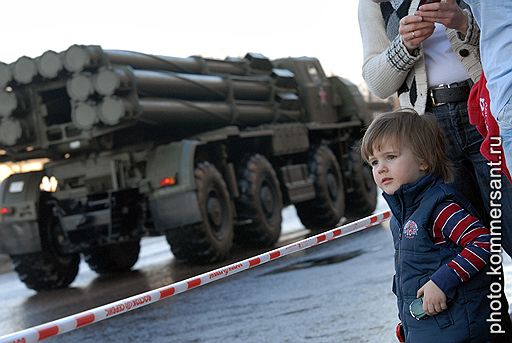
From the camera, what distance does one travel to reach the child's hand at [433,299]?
3.06 metres

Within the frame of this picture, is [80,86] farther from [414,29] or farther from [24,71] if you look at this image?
[414,29]

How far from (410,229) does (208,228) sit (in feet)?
28.9

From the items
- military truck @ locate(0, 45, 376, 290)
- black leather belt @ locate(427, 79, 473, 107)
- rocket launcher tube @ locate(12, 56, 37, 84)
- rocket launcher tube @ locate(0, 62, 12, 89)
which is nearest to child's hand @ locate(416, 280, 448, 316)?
black leather belt @ locate(427, 79, 473, 107)

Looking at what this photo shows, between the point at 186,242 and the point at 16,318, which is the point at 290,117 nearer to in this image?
the point at 186,242

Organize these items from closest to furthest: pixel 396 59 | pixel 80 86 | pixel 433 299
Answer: pixel 433 299
pixel 396 59
pixel 80 86

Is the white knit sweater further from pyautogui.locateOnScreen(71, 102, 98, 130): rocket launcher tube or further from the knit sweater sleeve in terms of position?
pyautogui.locateOnScreen(71, 102, 98, 130): rocket launcher tube

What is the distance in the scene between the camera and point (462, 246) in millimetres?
3129

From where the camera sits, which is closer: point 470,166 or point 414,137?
point 414,137

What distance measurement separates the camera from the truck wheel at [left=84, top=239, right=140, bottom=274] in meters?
13.8

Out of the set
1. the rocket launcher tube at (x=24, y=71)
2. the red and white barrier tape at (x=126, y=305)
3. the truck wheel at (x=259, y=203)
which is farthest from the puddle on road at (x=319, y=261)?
the red and white barrier tape at (x=126, y=305)

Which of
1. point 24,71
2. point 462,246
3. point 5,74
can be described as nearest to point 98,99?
point 24,71

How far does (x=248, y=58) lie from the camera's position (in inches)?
625

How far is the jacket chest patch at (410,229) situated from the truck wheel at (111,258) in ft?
35.3

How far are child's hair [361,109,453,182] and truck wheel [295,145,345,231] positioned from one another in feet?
41.2
